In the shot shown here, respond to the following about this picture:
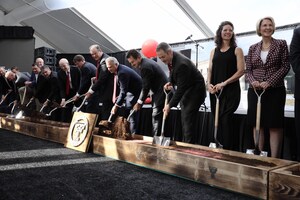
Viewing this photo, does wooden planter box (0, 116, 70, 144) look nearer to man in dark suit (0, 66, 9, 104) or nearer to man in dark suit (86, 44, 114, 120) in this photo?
man in dark suit (86, 44, 114, 120)

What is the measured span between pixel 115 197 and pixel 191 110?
57.3 inches

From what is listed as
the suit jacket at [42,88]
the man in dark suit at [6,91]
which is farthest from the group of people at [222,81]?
the man in dark suit at [6,91]

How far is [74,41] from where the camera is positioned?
1002 cm

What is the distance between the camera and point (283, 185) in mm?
1485

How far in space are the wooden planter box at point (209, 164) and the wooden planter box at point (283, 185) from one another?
34 millimetres

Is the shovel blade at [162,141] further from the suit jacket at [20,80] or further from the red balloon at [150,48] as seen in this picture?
the suit jacket at [20,80]

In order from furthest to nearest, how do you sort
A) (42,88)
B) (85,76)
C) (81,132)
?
(42,88), (85,76), (81,132)

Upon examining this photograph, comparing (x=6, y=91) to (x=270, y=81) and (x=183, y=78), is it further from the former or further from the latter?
(x=270, y=81)

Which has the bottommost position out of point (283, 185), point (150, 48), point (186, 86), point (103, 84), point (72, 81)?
point (283, 185)

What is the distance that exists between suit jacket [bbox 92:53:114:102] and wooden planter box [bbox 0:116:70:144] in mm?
600

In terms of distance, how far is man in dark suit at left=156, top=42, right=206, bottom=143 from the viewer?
9.16 ft

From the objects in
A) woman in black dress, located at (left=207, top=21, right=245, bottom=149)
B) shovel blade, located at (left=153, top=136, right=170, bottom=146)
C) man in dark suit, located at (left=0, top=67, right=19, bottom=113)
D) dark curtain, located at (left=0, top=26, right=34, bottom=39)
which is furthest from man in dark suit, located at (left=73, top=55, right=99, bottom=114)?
dark curtain, located at (left=0, top=26, right=34, bottom=39)

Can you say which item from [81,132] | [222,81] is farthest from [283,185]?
[81,132]

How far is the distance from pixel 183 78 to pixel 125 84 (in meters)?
1.01
